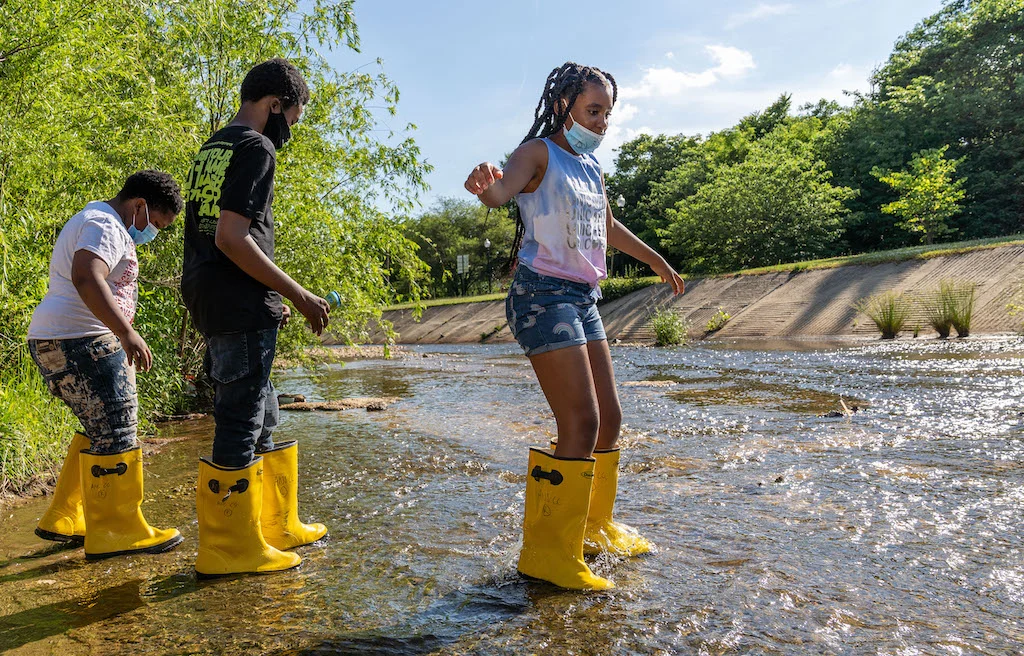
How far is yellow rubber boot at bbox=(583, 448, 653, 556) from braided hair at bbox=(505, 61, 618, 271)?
1.00 m

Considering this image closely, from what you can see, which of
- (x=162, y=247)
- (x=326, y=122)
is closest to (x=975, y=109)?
(x=326, y=122)

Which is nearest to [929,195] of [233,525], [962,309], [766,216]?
[766,216]

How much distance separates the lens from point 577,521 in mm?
2916

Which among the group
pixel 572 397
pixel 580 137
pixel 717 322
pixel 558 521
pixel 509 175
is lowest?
pixel 558 521

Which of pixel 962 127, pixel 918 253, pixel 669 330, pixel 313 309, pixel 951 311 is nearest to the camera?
pixel 313 309

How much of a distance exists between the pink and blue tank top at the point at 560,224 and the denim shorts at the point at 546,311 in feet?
0.14

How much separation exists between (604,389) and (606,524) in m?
0.59

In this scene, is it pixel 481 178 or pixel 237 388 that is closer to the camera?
pixel 481 178

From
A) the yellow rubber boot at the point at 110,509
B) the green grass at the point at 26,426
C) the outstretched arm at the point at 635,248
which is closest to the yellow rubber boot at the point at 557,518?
the outstretched arm at the point at 635,248

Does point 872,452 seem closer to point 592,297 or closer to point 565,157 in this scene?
point 592,297

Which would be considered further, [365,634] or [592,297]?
[592,297]

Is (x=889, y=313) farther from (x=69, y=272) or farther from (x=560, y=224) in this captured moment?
(x=69, y=272)

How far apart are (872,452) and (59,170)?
578 centimetres

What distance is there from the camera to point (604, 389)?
10.9 feet
